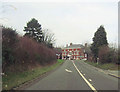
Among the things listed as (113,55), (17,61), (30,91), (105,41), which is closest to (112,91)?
(30,91)

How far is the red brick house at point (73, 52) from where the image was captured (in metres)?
130

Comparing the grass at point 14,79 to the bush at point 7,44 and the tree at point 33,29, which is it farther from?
the tree at point 33,29

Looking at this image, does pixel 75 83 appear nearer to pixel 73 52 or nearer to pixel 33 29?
pixel 33 29

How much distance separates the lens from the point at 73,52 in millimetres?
134750

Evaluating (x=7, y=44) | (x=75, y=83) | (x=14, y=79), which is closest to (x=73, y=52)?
(x=7, y=44)

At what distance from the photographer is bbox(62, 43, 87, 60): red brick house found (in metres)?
130

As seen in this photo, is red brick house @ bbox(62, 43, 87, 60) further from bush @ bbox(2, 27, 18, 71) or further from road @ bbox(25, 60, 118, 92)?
bush @ bbox(2, 27, 18, 71)

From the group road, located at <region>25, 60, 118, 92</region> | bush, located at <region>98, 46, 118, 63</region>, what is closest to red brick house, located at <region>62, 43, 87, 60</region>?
bush, located at <region>98, 46, 118, 63</region>

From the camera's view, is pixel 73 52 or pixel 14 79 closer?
pixel 14 79

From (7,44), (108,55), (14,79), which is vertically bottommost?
(14,79)

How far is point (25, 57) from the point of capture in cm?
2141

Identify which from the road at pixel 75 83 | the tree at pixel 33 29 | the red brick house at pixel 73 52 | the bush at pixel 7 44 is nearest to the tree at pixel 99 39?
the tree at pixel 33 29

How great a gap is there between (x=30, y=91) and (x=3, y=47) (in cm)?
600

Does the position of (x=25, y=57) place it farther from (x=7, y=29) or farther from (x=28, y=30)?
(x=28, y=30)
